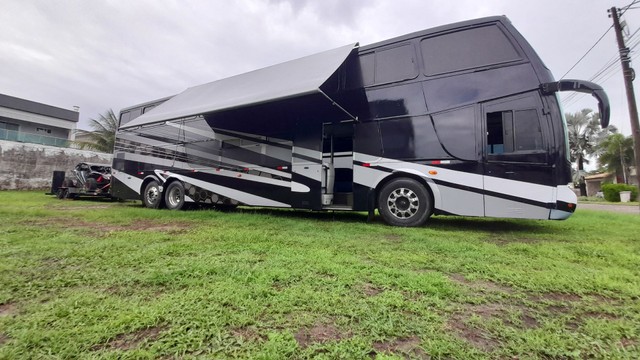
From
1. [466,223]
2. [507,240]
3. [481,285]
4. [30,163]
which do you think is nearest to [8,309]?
[481,285]

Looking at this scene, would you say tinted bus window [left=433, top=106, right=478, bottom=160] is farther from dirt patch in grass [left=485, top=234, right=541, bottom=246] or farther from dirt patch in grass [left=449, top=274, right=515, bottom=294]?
dirt patch in grass [left=449, top=274, right=515, bottom=294]

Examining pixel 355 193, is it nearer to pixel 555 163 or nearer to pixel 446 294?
pixel 555 163

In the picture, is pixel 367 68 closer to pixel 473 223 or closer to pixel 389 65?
pixel 389 65

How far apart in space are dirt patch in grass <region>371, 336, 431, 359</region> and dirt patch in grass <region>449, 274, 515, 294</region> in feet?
3.35

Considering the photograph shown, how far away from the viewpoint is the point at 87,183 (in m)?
Result: 13.0

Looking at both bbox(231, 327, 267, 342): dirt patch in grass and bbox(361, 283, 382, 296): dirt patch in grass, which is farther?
bbox(361, 283, 382, 296): dirt patch in grass

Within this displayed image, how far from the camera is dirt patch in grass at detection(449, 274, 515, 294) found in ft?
7.31

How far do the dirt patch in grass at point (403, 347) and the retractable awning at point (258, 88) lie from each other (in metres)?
4.25

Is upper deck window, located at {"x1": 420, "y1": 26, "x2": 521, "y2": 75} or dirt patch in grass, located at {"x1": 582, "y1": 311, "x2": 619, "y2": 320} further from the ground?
upper deck window, located at {"x1": 420, "y1": 26, "x2": 521, "y2": 75}

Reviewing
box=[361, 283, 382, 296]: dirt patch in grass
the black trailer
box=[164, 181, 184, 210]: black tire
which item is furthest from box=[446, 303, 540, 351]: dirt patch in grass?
the black trailer

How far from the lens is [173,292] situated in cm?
204

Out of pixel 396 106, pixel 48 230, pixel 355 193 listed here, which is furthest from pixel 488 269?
pixel 48 230

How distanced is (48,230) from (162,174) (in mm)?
4822

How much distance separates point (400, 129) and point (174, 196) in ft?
22.5
